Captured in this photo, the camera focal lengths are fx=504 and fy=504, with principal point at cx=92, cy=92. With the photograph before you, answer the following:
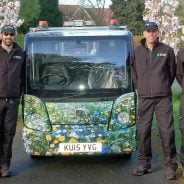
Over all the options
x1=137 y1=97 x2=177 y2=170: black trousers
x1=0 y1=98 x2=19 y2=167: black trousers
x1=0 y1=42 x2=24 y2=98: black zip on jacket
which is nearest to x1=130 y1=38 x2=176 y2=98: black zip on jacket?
x1=137 y1=97 x2=177 y2=170: black trousers

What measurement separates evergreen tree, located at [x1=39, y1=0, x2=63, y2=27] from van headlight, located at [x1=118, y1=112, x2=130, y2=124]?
46.2m

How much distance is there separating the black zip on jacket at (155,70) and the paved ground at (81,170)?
1.21 metres

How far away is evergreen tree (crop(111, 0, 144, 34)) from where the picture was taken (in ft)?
161

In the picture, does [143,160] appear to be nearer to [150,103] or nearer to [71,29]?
[150,103]

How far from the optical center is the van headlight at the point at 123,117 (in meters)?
7.55

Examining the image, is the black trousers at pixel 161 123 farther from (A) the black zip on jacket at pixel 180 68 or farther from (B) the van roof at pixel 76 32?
(B) the van roof at pixel 76 32

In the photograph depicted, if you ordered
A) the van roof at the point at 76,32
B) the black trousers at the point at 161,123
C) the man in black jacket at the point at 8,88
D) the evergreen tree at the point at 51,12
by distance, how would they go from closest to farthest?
the black trousers at the point at 161,123 → the man in black jacket at the point at 8,88 → the van roof at the point at 76,32 → the evergreen tree at the point at 51,12

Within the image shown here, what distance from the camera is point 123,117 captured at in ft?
24.8

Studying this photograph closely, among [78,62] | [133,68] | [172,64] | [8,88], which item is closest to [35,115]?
[8,88]

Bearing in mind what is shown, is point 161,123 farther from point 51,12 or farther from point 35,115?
point 51,12

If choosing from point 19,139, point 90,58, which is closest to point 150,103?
point 90,58

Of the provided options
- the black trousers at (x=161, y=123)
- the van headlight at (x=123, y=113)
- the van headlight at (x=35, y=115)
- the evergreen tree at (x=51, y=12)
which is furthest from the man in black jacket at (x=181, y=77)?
the evergreen tree at (x=51, y=12)

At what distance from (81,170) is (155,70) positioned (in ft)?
6.46

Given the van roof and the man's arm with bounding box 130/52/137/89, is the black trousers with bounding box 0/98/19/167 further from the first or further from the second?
the man's arm with bounding box 130/52/137/89
